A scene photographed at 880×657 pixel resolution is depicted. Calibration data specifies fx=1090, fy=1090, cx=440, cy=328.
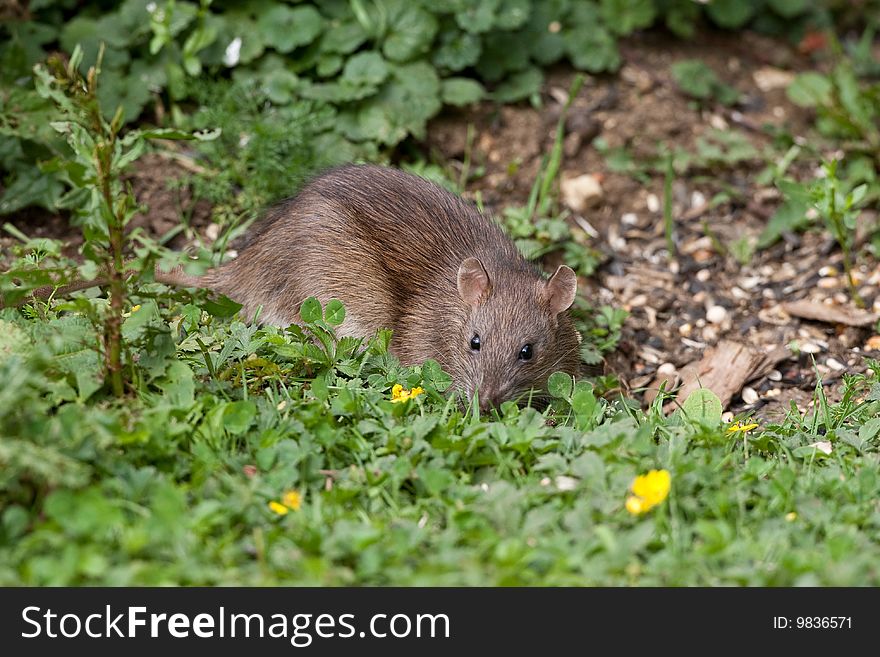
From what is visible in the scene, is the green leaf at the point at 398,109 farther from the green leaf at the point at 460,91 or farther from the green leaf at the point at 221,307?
the green leaf at the point at 221,307

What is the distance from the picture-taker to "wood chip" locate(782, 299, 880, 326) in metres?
6.37

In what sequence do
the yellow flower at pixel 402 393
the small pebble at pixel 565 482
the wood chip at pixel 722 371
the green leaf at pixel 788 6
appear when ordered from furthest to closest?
the green leaf at pixel 788 6
the wood chip at pixel 722 371
the yellow flower at pixel 402 393
the small pebble at pixel 565 482

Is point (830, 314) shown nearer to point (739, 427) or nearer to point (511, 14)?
point (739, 427)

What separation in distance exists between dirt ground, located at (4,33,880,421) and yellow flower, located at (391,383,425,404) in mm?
1489

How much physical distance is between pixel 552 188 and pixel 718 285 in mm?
1313

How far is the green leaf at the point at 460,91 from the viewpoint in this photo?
7.38 m

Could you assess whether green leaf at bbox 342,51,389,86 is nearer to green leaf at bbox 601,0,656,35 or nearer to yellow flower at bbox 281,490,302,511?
green leaf at bbox 601,0,656,35

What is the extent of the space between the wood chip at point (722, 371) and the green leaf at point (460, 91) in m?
2.44

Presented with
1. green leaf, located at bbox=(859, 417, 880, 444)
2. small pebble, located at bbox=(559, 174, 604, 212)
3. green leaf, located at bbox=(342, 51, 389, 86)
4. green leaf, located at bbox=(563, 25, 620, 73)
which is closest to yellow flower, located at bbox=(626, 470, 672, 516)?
green leaf, located at bbox=(859, 417, 880, 444)

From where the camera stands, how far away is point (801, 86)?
802 cm

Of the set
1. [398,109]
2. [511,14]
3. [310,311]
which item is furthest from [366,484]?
[511,14]

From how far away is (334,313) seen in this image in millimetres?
5316

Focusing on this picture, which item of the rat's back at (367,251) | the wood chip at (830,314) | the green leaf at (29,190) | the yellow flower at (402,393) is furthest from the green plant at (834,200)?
the green leaf at (29,190)

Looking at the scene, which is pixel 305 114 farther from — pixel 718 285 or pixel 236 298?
pixel 718 285
